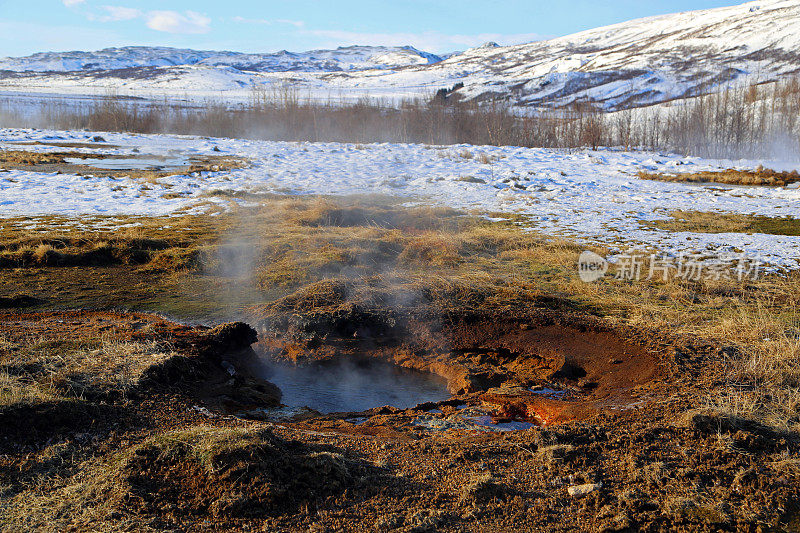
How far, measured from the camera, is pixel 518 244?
31.4 feet

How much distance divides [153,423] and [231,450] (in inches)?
40.0

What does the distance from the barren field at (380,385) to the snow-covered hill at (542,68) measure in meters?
31.9

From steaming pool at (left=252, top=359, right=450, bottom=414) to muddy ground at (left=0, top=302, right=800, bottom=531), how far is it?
25cm

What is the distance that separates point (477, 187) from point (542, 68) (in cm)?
7958

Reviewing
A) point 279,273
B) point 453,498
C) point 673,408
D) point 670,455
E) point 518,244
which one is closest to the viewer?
point 453,498

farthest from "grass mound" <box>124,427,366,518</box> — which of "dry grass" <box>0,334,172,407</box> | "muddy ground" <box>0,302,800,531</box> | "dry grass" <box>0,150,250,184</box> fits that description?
"dry grass" <box>0,150,250,184</box>

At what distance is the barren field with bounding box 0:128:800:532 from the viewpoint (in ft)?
10.3

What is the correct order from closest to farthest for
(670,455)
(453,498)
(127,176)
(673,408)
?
1. (453,498)
2. (670,455)
3. (673,408)
4. (127,176)

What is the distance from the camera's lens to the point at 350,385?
561cm

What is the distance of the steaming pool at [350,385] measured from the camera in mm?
5246

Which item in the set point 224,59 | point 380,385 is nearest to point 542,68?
point 224,59

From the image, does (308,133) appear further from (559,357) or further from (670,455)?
(670,455)

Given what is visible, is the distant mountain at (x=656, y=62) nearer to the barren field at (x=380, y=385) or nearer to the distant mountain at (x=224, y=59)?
the barren field at (x=380, y=385)

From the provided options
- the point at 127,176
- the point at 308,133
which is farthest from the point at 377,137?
the point at 127,176
